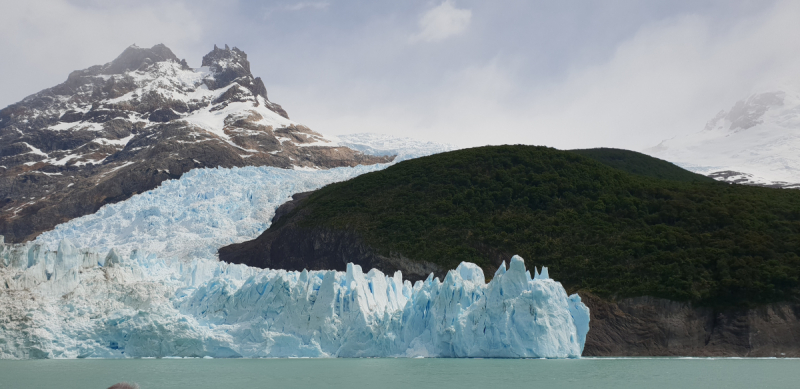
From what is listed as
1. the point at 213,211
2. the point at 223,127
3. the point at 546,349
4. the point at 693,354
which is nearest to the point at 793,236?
the point at 693,354

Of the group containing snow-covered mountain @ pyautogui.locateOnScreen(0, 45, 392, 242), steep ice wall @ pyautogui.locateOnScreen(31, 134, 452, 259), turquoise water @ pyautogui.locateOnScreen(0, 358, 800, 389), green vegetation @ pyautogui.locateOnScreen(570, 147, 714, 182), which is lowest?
turquoise water @ pyautogui.locateOnScreen(0, 358, 800, 389)

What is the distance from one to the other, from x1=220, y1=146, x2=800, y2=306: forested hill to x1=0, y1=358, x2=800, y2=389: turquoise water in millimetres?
10753

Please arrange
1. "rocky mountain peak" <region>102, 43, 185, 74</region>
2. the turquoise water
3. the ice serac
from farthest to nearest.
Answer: "rocky mountain peak" <region>102, 43, 185, 74</region>
the ice serac
the turquoise water

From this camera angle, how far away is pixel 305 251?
2343 inches

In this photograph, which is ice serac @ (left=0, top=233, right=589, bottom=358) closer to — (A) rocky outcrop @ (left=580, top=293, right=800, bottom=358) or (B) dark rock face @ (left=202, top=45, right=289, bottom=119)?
(A) rocky outcrop @ (left=580, top=293, right=800, bottom=358)

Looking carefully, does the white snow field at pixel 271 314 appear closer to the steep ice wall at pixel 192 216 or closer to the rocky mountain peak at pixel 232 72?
the steep ice wall at pixel 192 216

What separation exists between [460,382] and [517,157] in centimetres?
4947

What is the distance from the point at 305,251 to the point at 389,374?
36.3 m

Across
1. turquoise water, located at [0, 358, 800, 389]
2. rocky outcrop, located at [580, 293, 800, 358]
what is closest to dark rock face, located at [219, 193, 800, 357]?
rocky outcrop, located at [580, 293, 800, 358]

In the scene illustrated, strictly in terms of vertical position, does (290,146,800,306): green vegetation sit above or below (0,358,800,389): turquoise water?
above

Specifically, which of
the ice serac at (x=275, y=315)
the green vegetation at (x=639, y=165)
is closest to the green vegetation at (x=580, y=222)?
the ice serac at (x=275, y=315)

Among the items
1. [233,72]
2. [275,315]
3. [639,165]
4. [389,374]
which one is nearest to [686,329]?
[389,374]

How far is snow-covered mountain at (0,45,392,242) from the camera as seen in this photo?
334ft

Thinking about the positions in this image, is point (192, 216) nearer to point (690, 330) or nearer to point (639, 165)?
point (690, 330)
